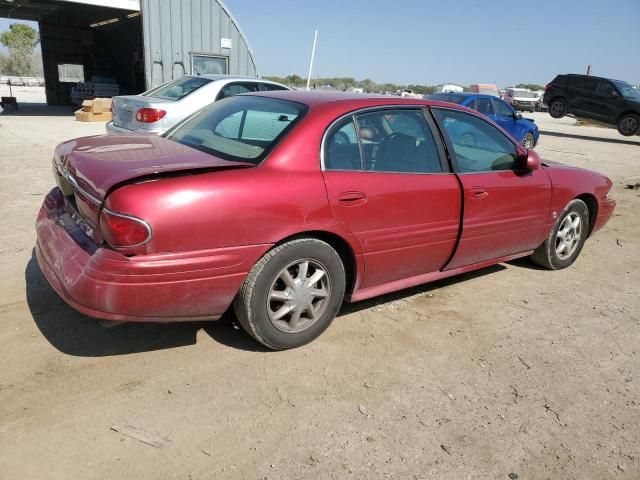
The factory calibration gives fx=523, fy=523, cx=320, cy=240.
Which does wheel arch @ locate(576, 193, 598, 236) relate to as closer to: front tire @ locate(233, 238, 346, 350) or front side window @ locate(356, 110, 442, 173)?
front side window @ locate(356, 110, 442, 173)

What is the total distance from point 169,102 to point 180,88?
1098 mm

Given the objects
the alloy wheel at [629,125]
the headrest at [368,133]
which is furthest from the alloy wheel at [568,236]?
the alloy wheel at [629,125]

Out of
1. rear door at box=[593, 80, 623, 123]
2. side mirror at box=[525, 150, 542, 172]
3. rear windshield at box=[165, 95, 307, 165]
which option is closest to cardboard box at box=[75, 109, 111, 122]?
rear windshield at box=[165, 95, 307, 165]

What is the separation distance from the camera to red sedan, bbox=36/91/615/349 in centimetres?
257

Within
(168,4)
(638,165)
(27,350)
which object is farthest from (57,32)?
(27,350)

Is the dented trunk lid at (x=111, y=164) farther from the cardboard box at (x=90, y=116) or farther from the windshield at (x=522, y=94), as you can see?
the windshield at (x=522, y=94)

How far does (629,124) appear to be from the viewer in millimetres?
18703

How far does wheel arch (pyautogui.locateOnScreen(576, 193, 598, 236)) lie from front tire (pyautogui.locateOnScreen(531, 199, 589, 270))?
7cm

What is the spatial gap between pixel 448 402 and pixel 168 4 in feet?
52.8

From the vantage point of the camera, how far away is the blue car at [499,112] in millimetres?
12125

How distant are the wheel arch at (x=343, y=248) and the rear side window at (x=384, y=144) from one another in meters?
0.40

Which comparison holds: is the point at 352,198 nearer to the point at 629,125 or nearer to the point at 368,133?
the point at 368,133

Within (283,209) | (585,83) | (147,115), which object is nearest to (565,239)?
(283,209)

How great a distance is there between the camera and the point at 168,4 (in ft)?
51.7
